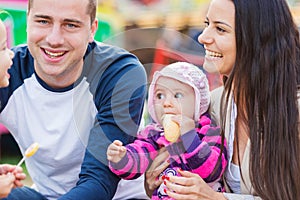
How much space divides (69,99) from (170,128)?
0.36m

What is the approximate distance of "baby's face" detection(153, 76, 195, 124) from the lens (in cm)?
156

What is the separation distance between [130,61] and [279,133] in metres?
0.45

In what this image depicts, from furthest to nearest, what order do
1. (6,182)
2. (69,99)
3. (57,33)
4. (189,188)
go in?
(69,99) → (57,33) → (189,188) → (6,182)

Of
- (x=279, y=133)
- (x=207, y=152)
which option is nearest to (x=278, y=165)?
(x=279, y=133)

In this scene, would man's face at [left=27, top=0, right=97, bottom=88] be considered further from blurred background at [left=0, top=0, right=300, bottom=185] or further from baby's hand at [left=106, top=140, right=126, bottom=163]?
baby's hand at [left=106, top=140, right=126, bottom=163]

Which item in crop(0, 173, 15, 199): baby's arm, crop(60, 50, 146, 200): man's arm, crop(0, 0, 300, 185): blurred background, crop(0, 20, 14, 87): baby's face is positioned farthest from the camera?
crop(0, 0, 300, 185): blurred background

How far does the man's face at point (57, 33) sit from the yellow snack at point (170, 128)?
340 mm

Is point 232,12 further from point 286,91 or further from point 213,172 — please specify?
point 213,172

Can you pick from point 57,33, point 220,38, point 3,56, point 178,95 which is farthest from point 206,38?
point 3,56

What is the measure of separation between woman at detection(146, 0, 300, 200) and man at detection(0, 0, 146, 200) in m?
0.17

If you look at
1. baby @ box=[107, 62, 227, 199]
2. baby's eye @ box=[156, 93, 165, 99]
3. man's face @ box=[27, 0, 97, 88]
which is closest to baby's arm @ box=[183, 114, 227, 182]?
baby @ box=[107, 62, 227, 199]

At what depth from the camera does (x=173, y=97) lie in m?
1.55

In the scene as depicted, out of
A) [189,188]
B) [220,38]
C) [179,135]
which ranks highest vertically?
[220,38]

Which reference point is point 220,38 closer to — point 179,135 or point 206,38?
point 206,38
